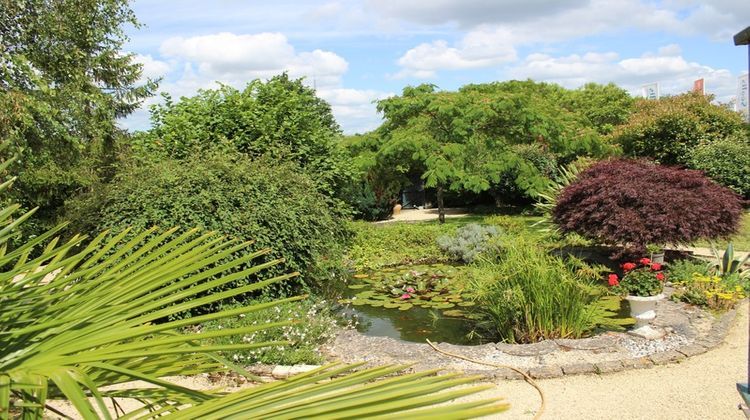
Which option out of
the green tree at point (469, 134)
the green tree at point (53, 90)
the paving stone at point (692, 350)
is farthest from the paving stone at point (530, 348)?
the green tree at point (469, 134)

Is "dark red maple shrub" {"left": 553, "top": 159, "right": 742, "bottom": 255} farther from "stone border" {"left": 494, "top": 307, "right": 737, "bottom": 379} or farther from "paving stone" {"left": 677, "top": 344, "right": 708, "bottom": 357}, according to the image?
"paving stone" {"left": 677, "top": 344, "right": 708, "bottom": 357}

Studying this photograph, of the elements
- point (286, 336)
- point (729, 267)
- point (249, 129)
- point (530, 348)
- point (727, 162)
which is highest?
point (249, 129)

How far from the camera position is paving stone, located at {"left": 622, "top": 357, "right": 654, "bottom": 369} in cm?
477

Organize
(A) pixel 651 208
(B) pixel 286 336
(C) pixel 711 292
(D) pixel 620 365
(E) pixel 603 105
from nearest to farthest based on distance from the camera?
(D) pixel 620 365, (B) pixel 286 336, (C) pixel 711 292, (A) pixel 651 208, (E) pixel 603 105

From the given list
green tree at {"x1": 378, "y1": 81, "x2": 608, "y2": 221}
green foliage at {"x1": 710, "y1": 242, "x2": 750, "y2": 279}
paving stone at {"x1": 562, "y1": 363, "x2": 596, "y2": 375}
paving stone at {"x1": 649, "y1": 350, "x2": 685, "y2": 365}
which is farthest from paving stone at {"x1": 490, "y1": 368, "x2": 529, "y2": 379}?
green tree at {"x1": 378, "y1": 81, "x2": 608, "y2": 221}

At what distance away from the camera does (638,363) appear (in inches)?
189

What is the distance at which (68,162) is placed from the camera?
9039 mm

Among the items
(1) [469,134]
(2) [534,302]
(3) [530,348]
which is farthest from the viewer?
(1) [469,134]

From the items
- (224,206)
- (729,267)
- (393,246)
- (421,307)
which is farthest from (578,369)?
(393,246)

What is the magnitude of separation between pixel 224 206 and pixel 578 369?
13.7 feet

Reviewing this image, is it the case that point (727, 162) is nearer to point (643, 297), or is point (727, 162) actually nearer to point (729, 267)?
point (729, 267)

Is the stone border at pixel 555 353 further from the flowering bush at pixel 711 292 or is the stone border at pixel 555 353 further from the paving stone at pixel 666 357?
the flowering bush at pixel 711 292

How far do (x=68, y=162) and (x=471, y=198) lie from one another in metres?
13.7

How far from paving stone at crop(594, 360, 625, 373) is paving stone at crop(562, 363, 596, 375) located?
4 centimetres
